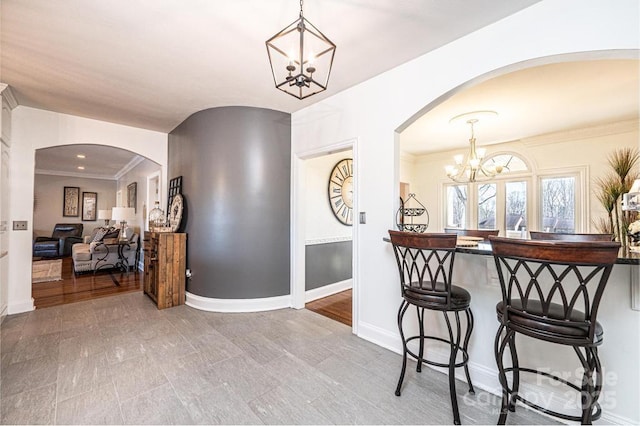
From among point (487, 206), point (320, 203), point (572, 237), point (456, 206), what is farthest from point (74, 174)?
point (572, 237)

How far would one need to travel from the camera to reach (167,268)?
3.53 m

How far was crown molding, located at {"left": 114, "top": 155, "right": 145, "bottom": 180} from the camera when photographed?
616cm

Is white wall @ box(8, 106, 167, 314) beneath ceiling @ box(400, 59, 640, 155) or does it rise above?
beneath

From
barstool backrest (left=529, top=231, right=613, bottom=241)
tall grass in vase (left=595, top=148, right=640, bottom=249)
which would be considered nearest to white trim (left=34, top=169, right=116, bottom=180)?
barstool backrest (left=529, top=231, right=613, bottom=241)

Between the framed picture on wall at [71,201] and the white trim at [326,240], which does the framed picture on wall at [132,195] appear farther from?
the white trim at [326,240]

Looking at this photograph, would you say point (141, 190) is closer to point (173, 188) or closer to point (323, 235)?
point (173, 188)

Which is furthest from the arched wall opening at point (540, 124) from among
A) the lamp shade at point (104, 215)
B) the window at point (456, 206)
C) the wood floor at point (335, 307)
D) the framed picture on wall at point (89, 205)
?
the framed picture on wall at point (89, 205)

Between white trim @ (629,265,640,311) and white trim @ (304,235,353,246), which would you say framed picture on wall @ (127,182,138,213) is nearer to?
white trim @ (304,235,353,246)

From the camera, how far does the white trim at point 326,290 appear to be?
3807 millimetres

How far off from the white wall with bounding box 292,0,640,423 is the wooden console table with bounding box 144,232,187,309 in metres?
1.61

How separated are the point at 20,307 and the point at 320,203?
4.02 metres

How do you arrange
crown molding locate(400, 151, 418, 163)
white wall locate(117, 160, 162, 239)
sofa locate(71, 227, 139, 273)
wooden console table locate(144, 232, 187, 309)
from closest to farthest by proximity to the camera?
wooden console table locate(144, 232, 187, 309) → sofa locate(71, 227, 139, 273) → white wall locate(117, 160, 162, 239) → crown molding locate(400, 151, 418, 163)

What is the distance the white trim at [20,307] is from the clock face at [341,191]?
4147 mm

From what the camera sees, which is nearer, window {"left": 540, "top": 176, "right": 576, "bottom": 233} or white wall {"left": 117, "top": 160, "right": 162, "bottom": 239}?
window {"left": 540, "top": 176, "right": 576, "bottom": 233}
